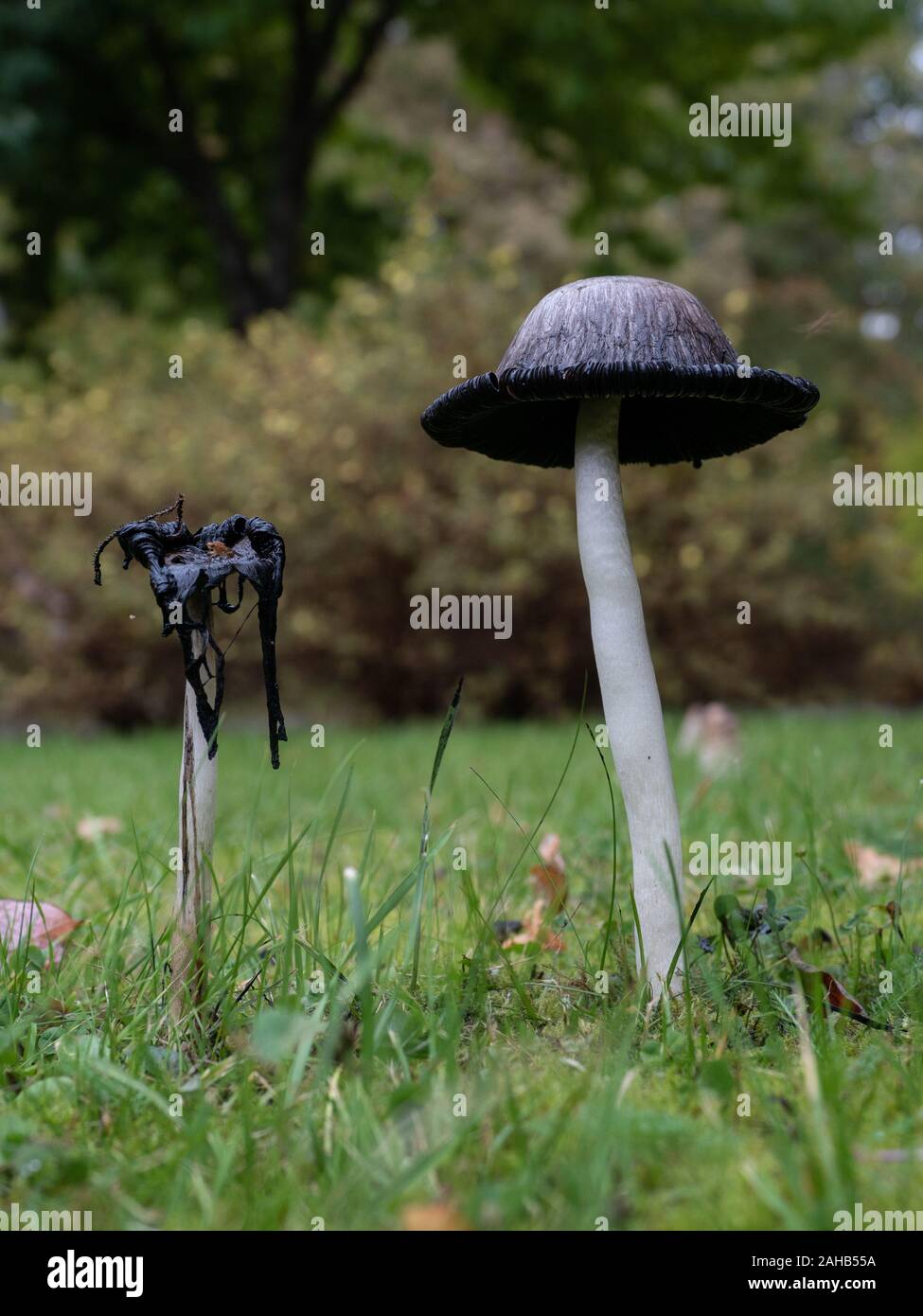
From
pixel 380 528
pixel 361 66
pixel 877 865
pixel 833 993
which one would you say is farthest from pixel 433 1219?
pixel 361 66

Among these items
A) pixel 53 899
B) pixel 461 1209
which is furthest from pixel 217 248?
pixel 461 1209

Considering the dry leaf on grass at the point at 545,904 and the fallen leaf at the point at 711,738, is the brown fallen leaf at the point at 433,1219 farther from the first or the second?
the fallen leaf at the point at 711,738

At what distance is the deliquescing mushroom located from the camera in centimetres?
157

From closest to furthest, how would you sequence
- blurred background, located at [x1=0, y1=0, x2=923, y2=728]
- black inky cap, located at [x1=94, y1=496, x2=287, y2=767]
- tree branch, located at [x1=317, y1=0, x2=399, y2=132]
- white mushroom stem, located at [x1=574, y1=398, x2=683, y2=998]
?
black inky cap, located at [x1=94, y1=496, x2=287, y2=767], white mushroom stem, located at [x1=574, y1=398, x2=683, y2=998], blurred background, located at [x1=0, y1=0, x2=923, y2=728], tree branch, located at [x1=317, y1=0, x2=399, y2=132]

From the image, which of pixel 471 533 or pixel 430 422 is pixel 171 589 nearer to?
pixel 430 422

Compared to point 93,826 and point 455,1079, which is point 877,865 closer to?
point 455,1079

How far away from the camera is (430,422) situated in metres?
1.91

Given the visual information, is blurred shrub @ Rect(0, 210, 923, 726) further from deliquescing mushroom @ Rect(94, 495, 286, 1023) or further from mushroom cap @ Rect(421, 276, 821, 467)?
deliquescing mushroom @ Rect(94, 495, 286, 1023)

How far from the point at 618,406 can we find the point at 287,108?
10.5 meters

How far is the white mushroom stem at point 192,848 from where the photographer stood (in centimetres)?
160

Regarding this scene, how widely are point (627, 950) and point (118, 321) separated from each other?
620 inches

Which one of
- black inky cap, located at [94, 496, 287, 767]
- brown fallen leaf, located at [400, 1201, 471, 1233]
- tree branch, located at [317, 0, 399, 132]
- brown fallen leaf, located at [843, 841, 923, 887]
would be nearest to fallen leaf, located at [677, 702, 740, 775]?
brown fallen leaf, located at [843, 841, 923, 887]

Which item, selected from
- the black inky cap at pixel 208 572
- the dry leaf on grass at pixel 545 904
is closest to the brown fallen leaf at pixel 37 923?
the black inky cap at pixel 208 572

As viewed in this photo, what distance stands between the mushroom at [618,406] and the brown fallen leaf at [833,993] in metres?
0.22
